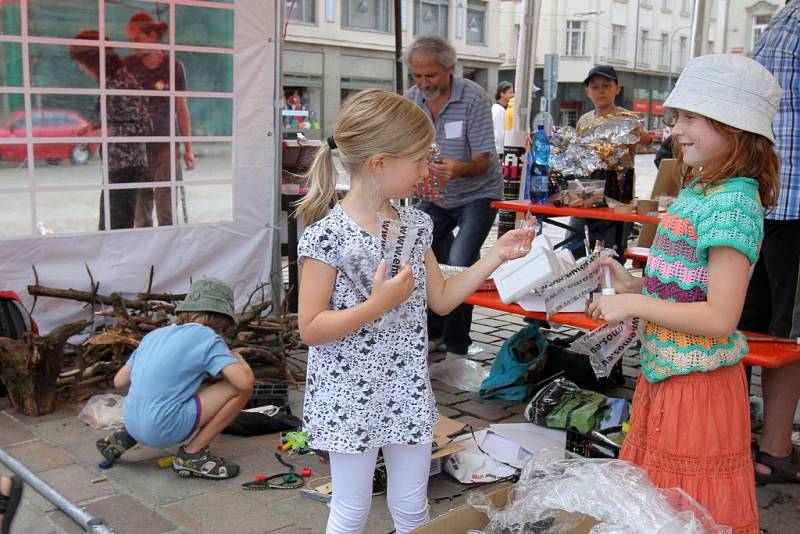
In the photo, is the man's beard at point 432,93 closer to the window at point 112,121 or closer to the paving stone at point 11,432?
the window at point 112,121

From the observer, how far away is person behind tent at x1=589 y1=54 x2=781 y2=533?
6.59ft

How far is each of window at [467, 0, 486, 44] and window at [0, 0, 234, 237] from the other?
114 ft

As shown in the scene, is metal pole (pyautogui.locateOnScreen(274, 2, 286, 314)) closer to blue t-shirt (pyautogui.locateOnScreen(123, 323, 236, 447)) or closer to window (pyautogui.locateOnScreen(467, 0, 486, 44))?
blue t-shirt (pyautogui.locateOnScreen(123, 323, 236, 447))

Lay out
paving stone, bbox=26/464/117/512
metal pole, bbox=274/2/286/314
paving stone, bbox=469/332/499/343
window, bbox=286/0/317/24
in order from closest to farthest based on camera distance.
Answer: paving stone, bbox=26/464/117/512, metal pole, bbox=274/2/286/314, paving stone, bbox=469/332/499/343, window, bbox=286/0/317/24

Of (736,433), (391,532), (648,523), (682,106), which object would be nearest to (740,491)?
(736,433)

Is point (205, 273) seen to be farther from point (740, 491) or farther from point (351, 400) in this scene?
point (740, 491)

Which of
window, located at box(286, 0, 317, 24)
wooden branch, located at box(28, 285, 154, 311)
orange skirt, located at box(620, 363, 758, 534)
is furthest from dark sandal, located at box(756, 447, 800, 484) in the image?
window, located at box(286, 0, 317, 24)

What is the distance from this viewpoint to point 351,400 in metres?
2.24

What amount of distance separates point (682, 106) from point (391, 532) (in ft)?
6.36

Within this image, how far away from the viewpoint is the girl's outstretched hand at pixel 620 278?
8.27ft

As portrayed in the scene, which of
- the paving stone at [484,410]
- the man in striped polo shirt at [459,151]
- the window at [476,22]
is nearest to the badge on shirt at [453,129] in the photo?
the man in striped polo shirt at [459,151]

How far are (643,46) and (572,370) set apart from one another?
51.6 m

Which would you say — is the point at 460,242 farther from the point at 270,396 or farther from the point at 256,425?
the point at 256,425

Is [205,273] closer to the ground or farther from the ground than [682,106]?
closer to the ground
